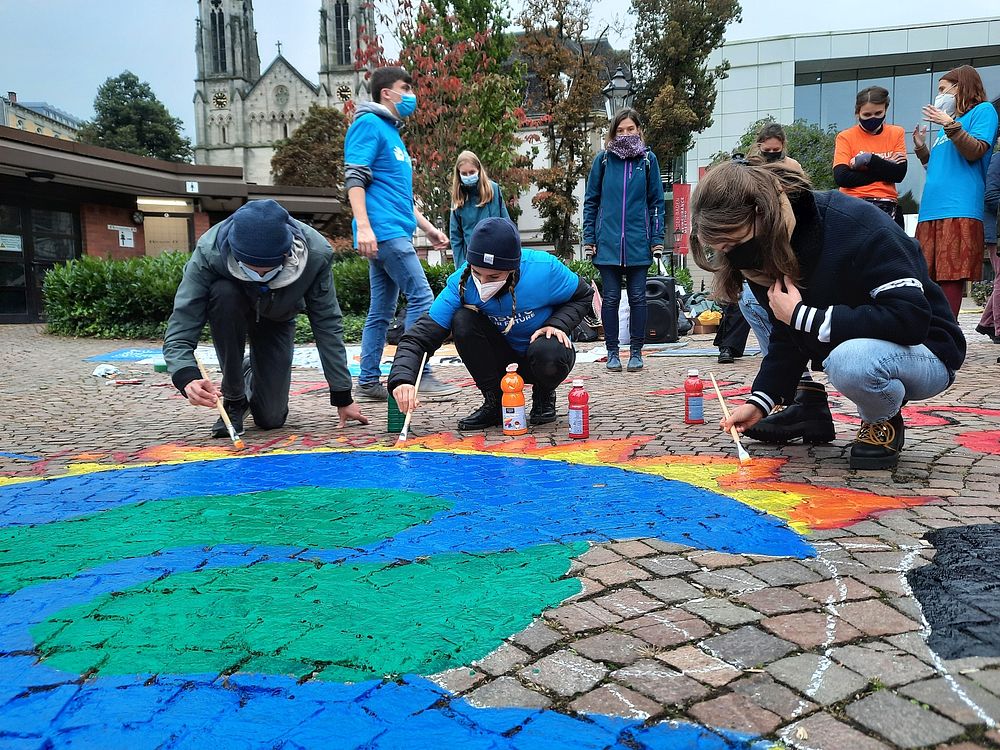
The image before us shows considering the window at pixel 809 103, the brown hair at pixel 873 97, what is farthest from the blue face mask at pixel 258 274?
the window at pixel 809 103

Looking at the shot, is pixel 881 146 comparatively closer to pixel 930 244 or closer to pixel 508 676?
pixel 930 244

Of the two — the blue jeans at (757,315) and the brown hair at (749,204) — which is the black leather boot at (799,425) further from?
the brown hair at (749,204)

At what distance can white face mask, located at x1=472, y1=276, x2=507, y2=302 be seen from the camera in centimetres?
398

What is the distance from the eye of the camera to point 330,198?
26.3 meters

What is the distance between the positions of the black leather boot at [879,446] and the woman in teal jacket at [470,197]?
458 centimetres

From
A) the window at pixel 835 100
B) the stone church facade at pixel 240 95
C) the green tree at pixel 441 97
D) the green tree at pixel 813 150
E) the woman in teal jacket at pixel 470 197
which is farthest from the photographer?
the stone church facade at pixel 240 95

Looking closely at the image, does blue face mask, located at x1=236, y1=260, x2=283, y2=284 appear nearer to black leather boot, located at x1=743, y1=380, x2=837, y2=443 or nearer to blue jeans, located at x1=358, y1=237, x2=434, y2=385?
blue jeans, located at x1=358, y1=237, x2=434, y2=385

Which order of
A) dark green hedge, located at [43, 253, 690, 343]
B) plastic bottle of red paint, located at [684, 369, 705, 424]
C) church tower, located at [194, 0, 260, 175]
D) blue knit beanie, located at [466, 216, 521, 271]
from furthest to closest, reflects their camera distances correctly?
church tower, located at [194, 0, 260, 175] < dark green hedge, located at [43, 253, 690, 343] < plastic bottle of red paint, located at [684, 369, 705, 424] < blue knit beanie, located at [466, 216, 521, 271]

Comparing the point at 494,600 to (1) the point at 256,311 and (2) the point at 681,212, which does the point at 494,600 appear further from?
(2) the point at 681,212

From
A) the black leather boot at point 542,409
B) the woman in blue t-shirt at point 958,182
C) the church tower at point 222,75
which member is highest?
the church tower at point 222,75

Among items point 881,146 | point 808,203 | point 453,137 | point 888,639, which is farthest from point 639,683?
point 453,137

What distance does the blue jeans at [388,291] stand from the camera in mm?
5156

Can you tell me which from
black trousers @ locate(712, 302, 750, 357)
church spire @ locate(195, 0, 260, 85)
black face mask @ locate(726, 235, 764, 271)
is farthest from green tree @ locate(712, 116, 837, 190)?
church spire @ locate(195, 0, 260, 85)

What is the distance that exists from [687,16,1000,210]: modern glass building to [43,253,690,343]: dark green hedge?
21721 mm
